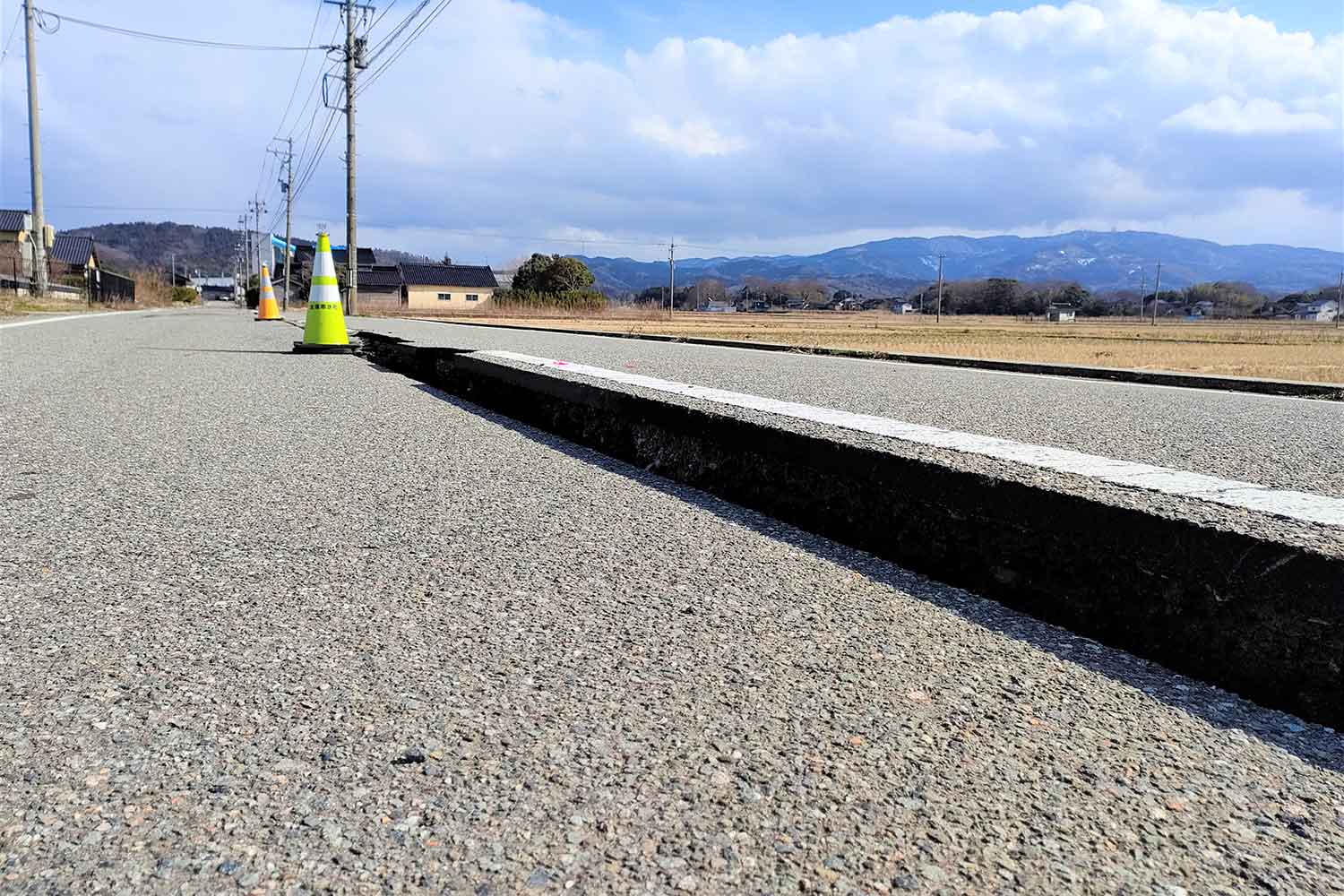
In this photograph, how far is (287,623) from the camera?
7.20ft

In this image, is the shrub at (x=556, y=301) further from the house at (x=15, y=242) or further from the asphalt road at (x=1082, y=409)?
the asphalt road at (x=1082, y=409)

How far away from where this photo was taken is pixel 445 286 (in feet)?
319

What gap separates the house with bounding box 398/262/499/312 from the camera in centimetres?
9337

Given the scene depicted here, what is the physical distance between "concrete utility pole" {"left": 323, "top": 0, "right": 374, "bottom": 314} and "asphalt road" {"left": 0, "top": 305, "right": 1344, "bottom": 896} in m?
30.2

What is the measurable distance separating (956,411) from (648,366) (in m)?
3.46

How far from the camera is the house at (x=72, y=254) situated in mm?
75500

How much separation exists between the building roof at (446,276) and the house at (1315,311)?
86520 mm

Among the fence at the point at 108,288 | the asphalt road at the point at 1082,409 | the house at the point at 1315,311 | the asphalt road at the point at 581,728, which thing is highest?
the house at the point at 1315,311

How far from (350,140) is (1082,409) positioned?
100 feet

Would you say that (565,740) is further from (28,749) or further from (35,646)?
(35,646)

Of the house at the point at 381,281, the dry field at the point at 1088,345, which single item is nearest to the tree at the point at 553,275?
the house at the point at 381,281

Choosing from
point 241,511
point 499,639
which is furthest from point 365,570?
point 241,511

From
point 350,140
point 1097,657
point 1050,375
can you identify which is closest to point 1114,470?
point 1097,657

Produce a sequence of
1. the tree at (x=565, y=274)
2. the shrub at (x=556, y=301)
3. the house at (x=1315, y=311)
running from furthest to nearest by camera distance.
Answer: the house at (x=1315, y=311) → the tree at (x=565, y=274) → the shrub at (x=556, y=301)
